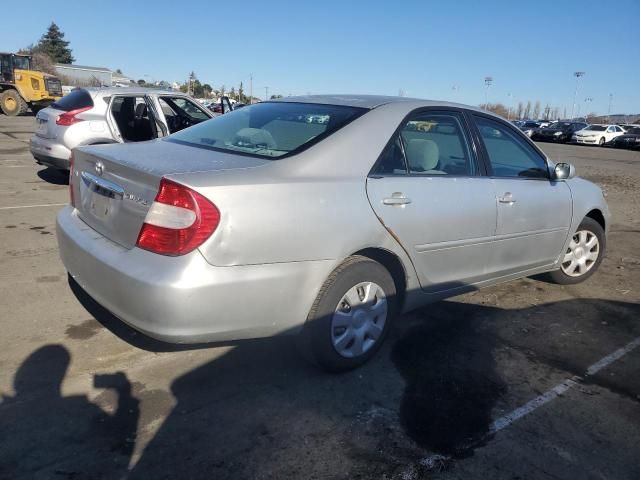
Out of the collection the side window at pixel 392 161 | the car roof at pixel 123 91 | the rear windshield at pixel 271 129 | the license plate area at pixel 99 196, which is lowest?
the license plate area at pixel 99 196

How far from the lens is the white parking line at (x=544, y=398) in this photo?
2416 millimetres

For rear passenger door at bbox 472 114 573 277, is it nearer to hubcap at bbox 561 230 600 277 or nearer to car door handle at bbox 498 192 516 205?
car door handle at bbox 498 192 516 205

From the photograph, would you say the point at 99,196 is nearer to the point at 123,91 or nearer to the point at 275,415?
the point at 275,415

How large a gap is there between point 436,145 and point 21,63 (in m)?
31.5

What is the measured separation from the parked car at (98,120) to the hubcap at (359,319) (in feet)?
18.1

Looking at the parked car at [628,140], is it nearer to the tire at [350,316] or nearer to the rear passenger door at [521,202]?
the rear passenger door at [521,202]

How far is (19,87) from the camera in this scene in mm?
27328

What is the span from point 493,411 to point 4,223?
555cm

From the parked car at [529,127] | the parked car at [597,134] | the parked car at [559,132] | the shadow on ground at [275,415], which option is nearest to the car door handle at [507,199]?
the shadow on ground at [275,415]

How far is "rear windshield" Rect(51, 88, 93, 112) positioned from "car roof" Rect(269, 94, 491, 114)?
508 centimetres

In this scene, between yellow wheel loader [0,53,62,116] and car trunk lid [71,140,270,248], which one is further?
yellow wheel loader [0,53,62,116]

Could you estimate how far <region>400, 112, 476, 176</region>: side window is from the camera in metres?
3.39

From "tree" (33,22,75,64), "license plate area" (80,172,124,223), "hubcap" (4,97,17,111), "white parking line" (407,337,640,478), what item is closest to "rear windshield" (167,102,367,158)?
"license plate area" (80,172,124,223)

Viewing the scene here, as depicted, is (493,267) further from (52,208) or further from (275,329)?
(52,208)
